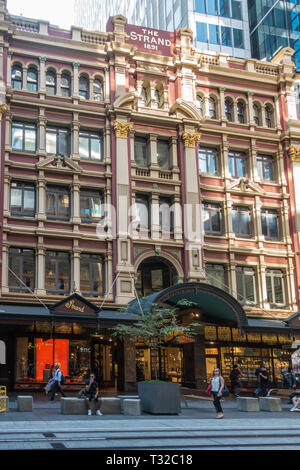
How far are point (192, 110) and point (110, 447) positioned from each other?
2684 cm

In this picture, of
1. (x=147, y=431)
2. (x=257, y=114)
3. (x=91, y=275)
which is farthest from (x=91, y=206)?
(x=147, y=431)

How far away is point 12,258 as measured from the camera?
102 ft

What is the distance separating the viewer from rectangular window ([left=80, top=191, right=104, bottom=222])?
33.4 metres

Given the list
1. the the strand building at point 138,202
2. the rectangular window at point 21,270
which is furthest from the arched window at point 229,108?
the rectangular window at point 21,270

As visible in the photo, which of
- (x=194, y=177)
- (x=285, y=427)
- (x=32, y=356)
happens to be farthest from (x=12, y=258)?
(x=285, y=427)

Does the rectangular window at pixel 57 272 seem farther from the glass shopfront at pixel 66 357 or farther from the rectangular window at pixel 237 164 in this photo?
the rectangular window at pixel 237 164

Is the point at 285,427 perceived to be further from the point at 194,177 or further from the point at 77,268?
the point at 194,177

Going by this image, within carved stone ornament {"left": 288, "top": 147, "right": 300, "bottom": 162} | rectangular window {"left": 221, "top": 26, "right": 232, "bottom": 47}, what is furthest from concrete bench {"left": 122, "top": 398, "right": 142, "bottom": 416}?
rectangular window {"left": 221, "top": 26, "right": 232, "bottom": 47}

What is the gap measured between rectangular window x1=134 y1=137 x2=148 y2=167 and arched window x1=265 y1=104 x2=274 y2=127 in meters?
9.39

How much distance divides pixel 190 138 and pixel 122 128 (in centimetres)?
437

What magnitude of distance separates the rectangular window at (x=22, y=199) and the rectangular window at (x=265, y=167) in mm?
15050

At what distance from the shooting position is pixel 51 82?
3484cm

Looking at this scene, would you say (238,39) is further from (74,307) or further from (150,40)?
(74,307)

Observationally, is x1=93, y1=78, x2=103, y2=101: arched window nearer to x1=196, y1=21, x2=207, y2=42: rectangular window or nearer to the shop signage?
the shop signage
